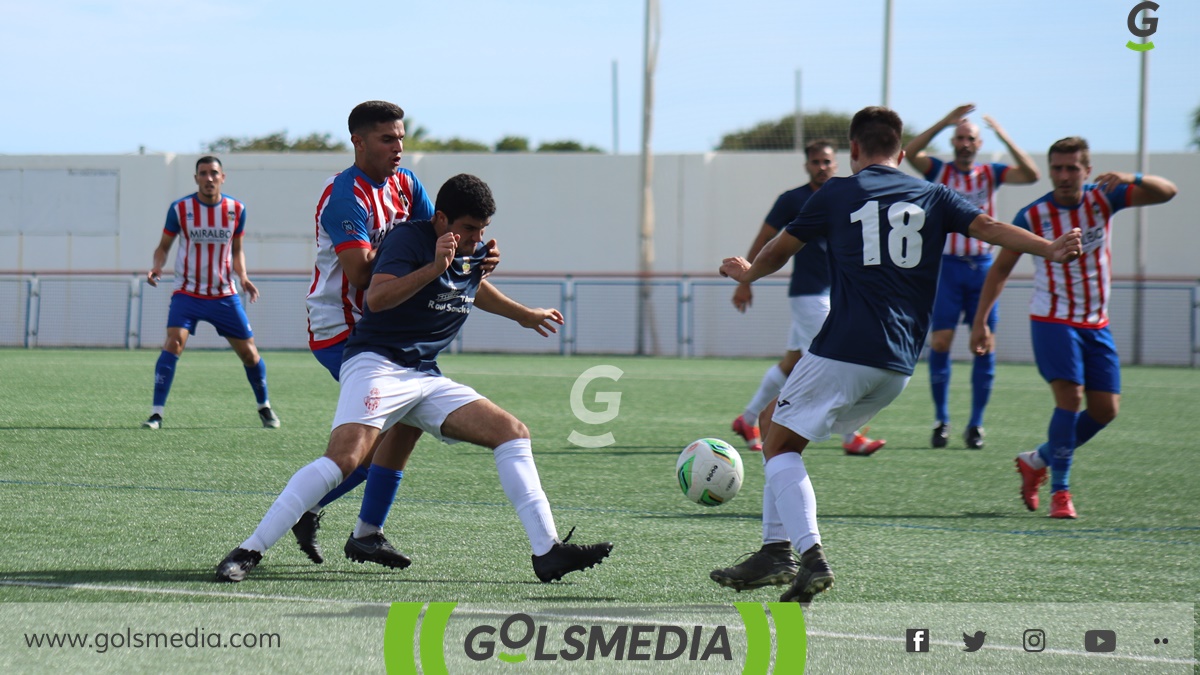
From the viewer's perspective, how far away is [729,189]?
91.4 feet

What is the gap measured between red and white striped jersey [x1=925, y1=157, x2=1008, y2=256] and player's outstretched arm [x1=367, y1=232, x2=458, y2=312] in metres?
6.27

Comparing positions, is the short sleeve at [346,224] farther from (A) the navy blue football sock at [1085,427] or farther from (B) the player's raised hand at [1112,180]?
(A) the navy blue football sock at [1085,427]

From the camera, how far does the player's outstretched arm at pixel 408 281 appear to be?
4.38 metres

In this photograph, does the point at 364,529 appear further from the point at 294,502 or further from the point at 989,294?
the point at 989,294

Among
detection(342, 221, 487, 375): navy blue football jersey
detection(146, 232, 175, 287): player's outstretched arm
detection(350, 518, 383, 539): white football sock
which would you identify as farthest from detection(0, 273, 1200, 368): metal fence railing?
detection(342, 221, 487, 375): navy blue football jersey

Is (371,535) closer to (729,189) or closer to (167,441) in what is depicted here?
(167,441)

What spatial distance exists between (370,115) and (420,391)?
117 centimetres

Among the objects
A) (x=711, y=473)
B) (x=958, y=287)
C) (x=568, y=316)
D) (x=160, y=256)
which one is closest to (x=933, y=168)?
(x=958, y=287)

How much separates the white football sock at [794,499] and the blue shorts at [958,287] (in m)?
5.69

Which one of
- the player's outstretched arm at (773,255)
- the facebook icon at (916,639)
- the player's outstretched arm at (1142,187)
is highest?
the player's outstretched arm at (1142,187)

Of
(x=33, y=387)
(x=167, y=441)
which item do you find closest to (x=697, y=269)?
(x=33, y=387)

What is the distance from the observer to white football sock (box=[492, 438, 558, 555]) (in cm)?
454

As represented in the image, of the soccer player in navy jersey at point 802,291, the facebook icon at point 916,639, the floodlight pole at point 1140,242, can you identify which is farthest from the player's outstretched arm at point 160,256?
the floodlight pole at point 1140,242

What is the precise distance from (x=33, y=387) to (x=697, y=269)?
16.5 m
